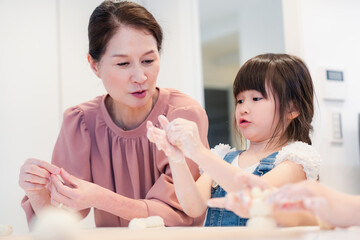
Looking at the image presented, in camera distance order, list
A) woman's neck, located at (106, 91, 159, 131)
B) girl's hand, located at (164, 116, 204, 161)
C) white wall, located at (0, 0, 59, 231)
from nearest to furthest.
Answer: girl's hand, located at (164, 116, 204, 161) → woman's neck, located at (106, 91, 159, 131) → white wall, located at (0, 0, 59, 231)

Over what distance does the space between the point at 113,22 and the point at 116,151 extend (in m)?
0.38

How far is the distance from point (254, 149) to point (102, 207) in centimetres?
43

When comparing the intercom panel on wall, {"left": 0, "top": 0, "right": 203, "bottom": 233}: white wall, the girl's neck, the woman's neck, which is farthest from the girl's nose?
{"left": 0, "top": 0, "right": 203, "bottom": 233}: white wall

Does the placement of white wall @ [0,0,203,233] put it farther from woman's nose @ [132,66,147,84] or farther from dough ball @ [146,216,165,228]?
dough ball @ [146,216,165,228]

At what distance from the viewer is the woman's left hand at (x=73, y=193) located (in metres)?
1.21

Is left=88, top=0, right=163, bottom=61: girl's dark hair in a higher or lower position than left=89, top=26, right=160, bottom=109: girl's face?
higher

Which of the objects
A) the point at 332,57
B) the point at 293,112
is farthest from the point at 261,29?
the point at 293,112

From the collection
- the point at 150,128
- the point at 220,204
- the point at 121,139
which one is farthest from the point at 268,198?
the point at 121,139

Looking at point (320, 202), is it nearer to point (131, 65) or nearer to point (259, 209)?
point (259, 209)

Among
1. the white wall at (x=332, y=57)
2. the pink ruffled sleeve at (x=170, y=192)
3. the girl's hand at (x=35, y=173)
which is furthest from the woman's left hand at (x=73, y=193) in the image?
the white wall at (x=332, y=57)

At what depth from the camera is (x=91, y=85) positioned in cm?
223

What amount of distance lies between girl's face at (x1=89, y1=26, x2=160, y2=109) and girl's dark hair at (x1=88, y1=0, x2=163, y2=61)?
0.02 m

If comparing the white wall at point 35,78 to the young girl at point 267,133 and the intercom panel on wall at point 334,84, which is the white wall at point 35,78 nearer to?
the intercom panel on wall at point 334,84

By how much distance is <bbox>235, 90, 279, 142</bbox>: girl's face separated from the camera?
4.05 feet
